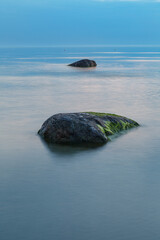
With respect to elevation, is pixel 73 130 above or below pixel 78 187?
above

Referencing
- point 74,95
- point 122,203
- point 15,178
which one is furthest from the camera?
point 74,95

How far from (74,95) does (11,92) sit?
4.45 m

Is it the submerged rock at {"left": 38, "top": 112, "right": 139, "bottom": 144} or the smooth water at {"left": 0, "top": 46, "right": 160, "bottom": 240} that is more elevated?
the submerged rock at {"left": 38, "top": 112, "right": 139, "bottom": 144}

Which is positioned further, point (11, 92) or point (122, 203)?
point (11, 92)

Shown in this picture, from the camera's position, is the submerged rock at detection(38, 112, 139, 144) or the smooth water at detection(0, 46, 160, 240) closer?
the smooth water at detection(0, 46, 160, 240)

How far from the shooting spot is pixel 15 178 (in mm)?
9016

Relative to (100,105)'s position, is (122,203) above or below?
below

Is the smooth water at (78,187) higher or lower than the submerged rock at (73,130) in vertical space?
lower

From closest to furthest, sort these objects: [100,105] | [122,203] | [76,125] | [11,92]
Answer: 1. [122,203]
2. [76,125]
3. [100,105]
4. [11,92]

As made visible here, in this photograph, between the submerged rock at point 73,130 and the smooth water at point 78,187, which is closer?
the smooth water at point 78,187

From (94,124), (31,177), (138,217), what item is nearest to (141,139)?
(94,124)

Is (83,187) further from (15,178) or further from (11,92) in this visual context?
(11,92)

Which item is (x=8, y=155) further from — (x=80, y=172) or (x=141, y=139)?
(x=141, y=139)

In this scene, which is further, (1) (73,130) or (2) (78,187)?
(1) (73,130)
